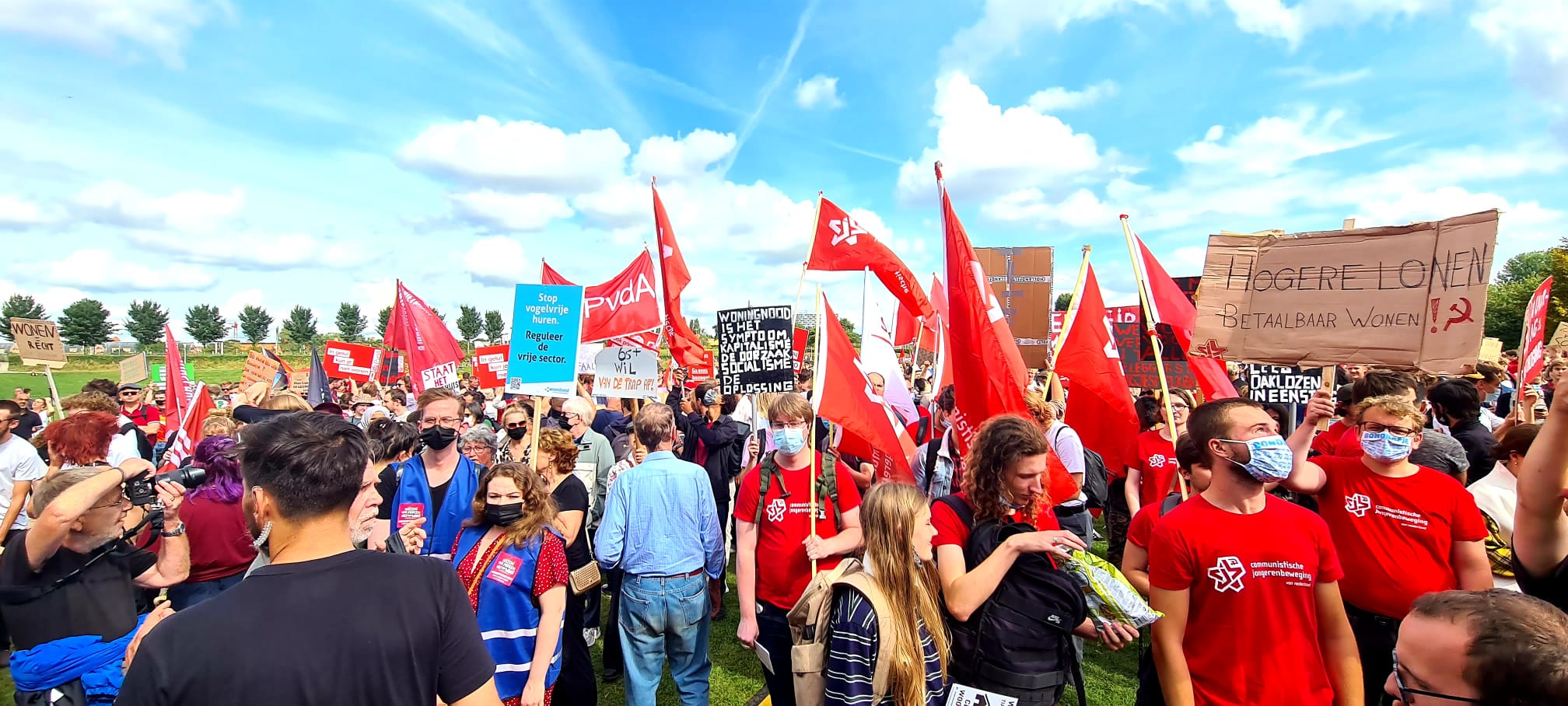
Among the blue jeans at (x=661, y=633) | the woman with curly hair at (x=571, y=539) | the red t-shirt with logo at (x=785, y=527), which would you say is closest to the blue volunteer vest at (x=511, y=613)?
the woman with curly hair at (x=571, y=539)

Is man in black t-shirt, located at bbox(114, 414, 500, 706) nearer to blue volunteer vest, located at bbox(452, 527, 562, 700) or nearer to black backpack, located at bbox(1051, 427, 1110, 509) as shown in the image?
blue volunteer vest, located at bbox(452, 527, 562, 700)

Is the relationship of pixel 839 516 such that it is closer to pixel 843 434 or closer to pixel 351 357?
pixel 843 434

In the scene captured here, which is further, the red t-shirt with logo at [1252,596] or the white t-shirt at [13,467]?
the white t-shirt at [13,467]

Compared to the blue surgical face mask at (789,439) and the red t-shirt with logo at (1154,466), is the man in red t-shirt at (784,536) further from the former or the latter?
the red t-shirt with logo at (1154,466)

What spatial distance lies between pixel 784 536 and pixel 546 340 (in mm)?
2798

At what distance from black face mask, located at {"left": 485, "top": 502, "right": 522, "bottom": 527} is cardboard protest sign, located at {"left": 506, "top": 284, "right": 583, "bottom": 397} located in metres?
2.24

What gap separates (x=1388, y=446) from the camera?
343 centimetres

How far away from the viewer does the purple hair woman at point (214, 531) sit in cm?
416

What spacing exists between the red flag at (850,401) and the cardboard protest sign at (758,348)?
36cm

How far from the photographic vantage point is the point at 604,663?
555 centimetres

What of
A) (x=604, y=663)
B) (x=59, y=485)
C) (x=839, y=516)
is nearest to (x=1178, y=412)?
(x=839, y=516)

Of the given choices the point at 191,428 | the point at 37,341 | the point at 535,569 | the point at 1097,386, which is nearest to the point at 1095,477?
the point at 1097,386

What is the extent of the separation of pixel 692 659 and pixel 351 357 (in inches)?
486

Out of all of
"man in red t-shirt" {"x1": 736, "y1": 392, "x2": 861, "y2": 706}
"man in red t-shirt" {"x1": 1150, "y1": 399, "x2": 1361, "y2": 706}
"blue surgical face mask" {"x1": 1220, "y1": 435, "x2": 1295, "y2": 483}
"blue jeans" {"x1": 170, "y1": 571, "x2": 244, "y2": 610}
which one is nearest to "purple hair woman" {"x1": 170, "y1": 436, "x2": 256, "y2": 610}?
"blue jeans" {"x1": 170, "y1": 571, "x2": 244, "y2": 610}
